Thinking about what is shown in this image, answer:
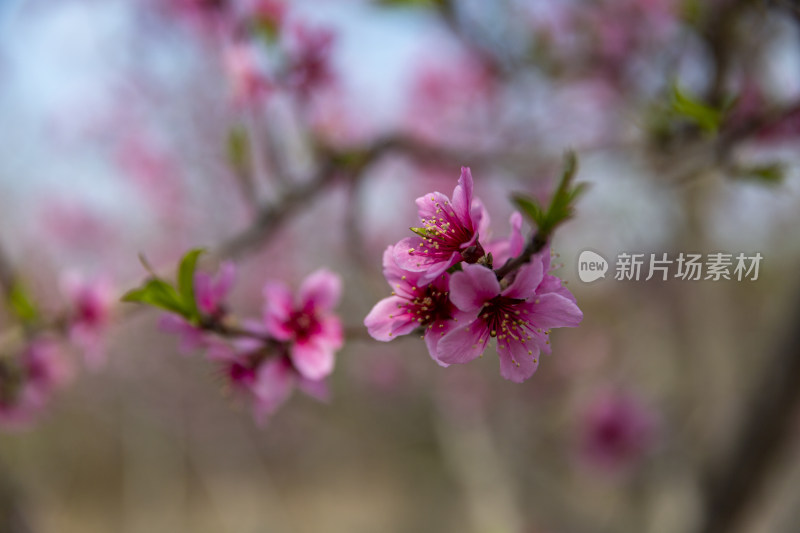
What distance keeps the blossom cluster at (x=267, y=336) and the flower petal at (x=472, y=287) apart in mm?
378

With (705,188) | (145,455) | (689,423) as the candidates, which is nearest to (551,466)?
(689,423)

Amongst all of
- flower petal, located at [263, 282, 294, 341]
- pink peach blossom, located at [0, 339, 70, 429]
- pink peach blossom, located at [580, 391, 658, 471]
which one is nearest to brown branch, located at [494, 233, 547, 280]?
flower petal, located at [263, 282, 294, 341]

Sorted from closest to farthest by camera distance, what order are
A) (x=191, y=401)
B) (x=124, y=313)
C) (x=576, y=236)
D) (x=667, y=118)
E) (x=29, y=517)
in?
(x=124, y=313) → (x=667, y=118) → (x=29, y=517) → (x=576, y=236) → (x=191, y=401)

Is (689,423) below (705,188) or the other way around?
below

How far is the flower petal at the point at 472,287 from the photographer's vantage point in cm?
64

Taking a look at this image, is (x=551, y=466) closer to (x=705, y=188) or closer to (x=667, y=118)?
(x=705, y=188)

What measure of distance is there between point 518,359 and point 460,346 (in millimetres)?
119

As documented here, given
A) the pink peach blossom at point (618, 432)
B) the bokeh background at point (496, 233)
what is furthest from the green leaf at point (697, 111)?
the pink peach blossom at point (618, 432)

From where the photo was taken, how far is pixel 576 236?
4.03 m

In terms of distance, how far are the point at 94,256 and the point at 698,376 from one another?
6245 mm

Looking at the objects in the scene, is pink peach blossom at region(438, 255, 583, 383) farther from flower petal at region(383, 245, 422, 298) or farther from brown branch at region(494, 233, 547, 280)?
flower petal at region(383, 245, 422, 298)

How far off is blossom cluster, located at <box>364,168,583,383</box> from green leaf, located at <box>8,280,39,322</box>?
1035 millimetres

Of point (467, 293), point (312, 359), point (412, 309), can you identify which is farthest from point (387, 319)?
point (312, 359)

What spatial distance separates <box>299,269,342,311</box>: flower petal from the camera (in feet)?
3.53
